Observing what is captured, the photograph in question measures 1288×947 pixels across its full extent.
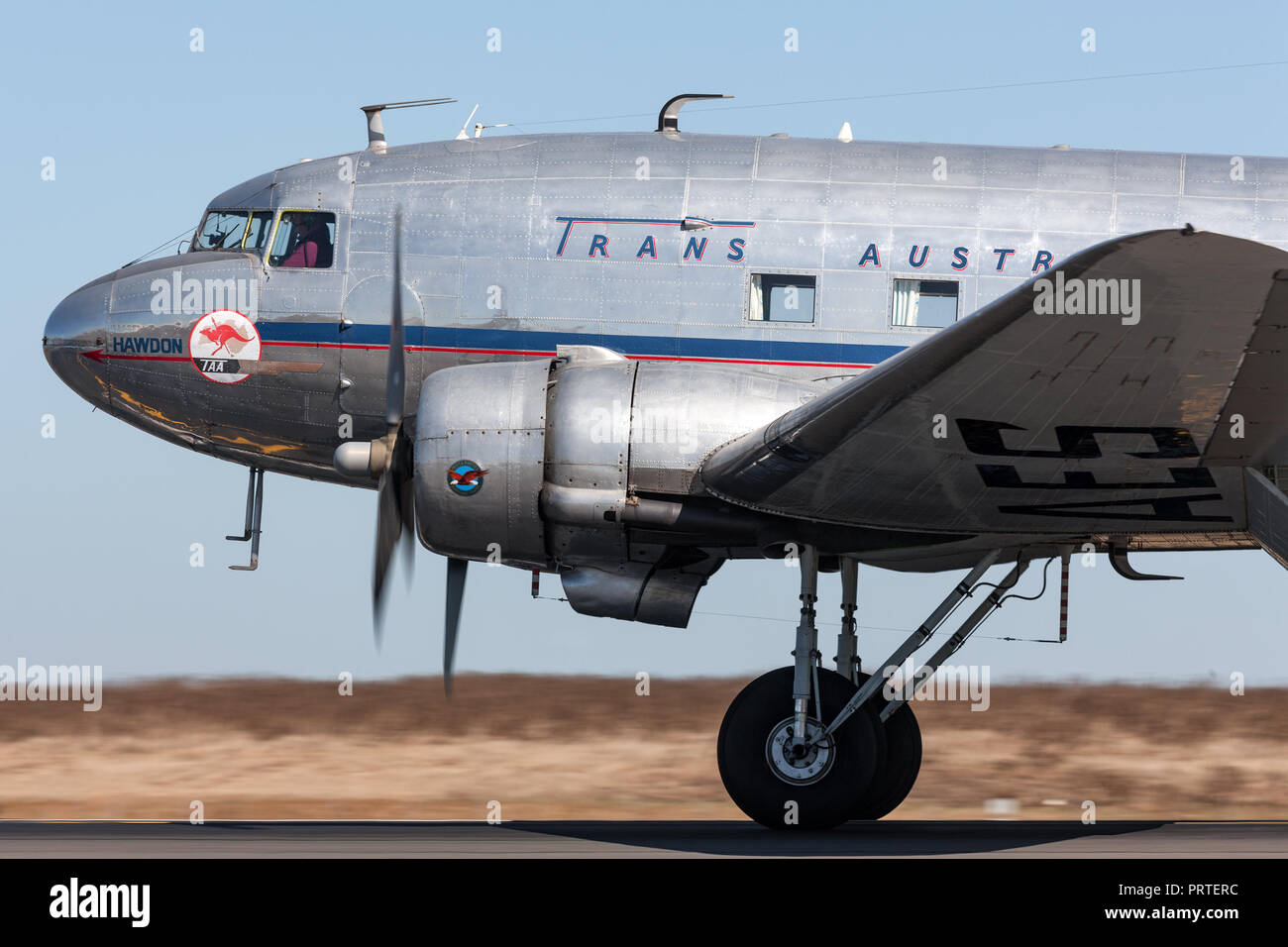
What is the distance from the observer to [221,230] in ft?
43.4

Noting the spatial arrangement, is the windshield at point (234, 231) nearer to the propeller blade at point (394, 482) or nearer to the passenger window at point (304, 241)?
the passenger window at point (304, 241)

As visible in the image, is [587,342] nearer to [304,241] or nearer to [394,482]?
[394,482]

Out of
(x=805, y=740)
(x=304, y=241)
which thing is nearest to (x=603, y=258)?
(x=304, y=241)

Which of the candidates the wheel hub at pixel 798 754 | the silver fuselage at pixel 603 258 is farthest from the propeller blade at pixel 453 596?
the wheel hub at pixel 798 754

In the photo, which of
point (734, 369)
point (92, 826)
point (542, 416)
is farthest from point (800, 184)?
point (92, 826)

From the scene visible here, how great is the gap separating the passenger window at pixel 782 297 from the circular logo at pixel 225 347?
4.03 meters

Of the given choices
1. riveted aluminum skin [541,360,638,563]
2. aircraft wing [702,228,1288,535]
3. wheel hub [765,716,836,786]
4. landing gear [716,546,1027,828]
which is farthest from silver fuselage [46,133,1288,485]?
wheel hub [765,716,836,786]

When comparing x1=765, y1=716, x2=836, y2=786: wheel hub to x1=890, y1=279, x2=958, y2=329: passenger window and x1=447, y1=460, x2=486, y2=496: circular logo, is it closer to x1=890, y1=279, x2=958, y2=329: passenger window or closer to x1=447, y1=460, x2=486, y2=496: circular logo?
x1=447, y1=460, x2=486, y2=496: circular logo

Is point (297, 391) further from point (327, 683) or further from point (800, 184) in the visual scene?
point (327, 683)

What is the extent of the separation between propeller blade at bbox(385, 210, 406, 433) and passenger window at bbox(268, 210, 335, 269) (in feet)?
2.38

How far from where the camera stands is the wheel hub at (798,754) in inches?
432

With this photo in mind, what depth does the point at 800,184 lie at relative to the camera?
1205 cm
